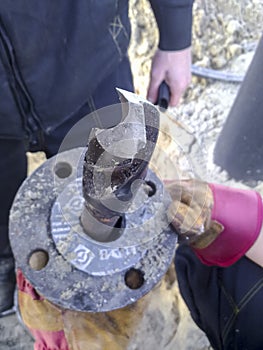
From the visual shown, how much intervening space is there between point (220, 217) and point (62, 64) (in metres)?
0.40

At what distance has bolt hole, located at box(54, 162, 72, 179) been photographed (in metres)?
0.78

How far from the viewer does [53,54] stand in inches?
35.6

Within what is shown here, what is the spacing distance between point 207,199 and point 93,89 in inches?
12.9

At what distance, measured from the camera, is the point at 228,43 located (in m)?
1.63

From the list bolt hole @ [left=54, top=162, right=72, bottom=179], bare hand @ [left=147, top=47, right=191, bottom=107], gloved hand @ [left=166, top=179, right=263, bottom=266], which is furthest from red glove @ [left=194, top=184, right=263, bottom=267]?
bare hand @ [left=147, top=47, right=191, bottom=107]

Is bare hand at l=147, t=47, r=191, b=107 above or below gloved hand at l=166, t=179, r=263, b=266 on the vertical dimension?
above

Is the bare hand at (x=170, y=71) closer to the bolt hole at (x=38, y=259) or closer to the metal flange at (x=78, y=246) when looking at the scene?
the metal flange at (x=78, y=246)

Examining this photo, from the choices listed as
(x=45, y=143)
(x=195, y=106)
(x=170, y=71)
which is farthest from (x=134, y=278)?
(x=195, y=106)

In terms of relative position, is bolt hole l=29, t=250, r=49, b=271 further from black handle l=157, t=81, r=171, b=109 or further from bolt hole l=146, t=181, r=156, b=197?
black handle l=157, t=81, r=171, b=109

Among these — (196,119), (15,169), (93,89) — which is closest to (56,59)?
(93,89)

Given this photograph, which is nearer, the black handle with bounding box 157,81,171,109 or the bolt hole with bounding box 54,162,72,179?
the bolt hole with bounding box 54,162,72,179

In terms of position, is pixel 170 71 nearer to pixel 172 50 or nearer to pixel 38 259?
pixel 172 50

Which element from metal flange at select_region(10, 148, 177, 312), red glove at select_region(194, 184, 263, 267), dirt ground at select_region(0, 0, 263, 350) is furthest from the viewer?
dirt ground at select_region(0, 0, 263, 350)

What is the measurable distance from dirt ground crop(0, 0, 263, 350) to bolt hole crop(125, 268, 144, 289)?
1.63 feet
